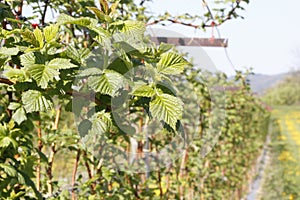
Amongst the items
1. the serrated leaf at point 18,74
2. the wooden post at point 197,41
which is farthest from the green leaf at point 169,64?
the wooden post at point 197,41

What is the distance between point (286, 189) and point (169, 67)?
6.71 metres

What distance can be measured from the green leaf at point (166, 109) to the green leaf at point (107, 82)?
→ 7cm

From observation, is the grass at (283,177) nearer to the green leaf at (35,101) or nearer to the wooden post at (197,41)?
the wooden post at (197,41)

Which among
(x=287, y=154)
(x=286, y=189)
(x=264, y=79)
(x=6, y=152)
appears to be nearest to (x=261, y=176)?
(x=287, y=154)

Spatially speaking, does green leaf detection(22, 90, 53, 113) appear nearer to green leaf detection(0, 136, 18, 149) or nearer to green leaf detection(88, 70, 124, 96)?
green leaf detection(88, 70, 124, 96)

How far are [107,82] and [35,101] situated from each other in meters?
0.14

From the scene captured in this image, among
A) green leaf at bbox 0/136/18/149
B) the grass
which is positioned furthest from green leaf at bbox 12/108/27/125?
the grass

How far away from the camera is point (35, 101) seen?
866 millimetres

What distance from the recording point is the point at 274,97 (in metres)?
40.3

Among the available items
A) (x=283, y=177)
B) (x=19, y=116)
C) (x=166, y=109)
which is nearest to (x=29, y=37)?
(x=166, y=109)

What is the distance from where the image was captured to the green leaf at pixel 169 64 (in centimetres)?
86

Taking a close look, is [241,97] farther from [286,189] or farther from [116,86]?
[116,86]

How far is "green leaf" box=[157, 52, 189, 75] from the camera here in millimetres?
858

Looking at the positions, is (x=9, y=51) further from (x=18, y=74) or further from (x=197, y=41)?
(x=197, y=41)
